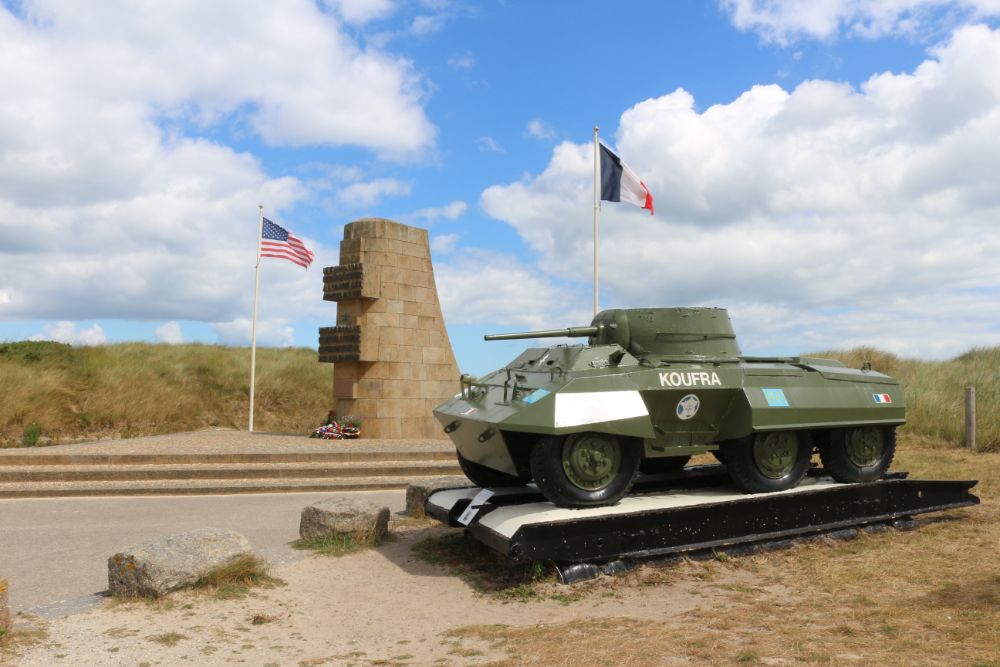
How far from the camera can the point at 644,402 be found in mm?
7508

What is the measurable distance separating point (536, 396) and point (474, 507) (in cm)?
143

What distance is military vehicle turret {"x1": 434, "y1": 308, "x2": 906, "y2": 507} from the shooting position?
23.5 feet

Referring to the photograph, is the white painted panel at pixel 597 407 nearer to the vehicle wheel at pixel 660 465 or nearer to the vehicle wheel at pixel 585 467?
the vehicle wheel at pixel 585 467

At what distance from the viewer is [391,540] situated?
8703mm

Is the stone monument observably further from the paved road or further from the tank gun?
the tank gun

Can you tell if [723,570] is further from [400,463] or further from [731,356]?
[400,463]

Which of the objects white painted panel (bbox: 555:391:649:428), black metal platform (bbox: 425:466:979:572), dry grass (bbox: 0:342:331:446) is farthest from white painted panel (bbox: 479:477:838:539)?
dry grass (bbox: 0:342:331:446)

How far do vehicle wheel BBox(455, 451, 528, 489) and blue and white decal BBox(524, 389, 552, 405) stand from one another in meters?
1.95

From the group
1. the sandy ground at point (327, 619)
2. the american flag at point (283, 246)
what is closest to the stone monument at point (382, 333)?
the american flag at point (283, 246)

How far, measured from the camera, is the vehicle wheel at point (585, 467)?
7.11 metres

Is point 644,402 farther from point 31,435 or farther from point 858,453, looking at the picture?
point 31,435

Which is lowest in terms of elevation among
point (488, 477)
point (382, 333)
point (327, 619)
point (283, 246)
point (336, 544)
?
point (327, 619)

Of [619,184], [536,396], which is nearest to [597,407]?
[536,396]

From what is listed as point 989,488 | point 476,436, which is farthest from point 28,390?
point 989,488
